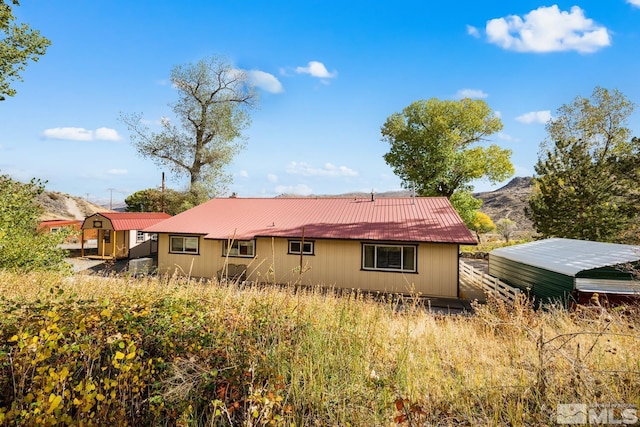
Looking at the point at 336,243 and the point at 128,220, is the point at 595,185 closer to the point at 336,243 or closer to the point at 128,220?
the point at 336,243

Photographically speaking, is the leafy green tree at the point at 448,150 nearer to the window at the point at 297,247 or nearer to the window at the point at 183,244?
the window at the point at 297,247

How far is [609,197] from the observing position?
17203 mm

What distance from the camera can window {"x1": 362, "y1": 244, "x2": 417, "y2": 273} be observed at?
12625 millimetres

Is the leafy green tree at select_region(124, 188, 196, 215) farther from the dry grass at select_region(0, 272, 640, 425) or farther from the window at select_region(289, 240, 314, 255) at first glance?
the dry grass at select_region(0, 272, 640, 425)

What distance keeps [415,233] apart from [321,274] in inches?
169

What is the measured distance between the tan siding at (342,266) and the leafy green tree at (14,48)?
798 cm

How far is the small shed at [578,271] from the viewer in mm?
8398

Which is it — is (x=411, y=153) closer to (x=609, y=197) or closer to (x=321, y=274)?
(x=609, y=197)

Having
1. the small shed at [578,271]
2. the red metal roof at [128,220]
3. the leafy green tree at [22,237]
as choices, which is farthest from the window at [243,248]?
the red metal roof at [128,220]

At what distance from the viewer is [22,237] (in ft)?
29.7

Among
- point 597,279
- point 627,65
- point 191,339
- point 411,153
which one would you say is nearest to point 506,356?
point 191,339

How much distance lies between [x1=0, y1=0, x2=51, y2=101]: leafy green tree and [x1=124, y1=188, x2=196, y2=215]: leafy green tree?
52.1 feet

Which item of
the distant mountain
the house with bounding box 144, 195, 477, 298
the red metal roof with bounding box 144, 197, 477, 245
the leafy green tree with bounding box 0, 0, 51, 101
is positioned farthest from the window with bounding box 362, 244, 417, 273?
the distant mountain

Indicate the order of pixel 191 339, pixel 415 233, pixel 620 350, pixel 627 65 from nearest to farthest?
pixel 191 339 < pixel 620 350 < pixel 415 233 < pixel 627 65
